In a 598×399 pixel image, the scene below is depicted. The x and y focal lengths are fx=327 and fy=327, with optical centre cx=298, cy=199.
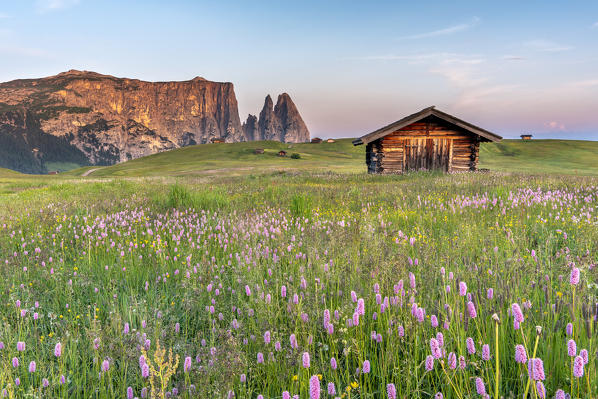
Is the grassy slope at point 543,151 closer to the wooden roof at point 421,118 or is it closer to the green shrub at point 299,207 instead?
the wooden roof at point 421,118

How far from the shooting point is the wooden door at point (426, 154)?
2583cm

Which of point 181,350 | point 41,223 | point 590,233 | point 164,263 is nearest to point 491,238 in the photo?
point 590,233

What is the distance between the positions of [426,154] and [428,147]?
0.57 metres

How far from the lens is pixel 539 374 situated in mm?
1122

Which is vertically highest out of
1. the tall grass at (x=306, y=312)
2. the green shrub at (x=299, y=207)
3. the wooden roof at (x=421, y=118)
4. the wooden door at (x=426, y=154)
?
the wooden roof at (x=421, y=118)

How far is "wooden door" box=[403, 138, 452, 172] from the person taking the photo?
25.8 m

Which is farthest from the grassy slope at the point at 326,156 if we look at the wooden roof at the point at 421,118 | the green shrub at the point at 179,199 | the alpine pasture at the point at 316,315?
the alpine pasture at the point at 316,315

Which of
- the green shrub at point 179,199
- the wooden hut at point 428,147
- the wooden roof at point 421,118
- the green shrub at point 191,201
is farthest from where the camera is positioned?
the wooden hut at point 428,147

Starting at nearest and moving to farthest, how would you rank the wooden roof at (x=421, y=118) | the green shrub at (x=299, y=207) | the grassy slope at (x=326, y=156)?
the green shrub at (x=299, y=207) → the wooden roof at (x=421, y=118) → the grassy slope at (x=326, y=156)

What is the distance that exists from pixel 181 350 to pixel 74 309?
5.58 ft

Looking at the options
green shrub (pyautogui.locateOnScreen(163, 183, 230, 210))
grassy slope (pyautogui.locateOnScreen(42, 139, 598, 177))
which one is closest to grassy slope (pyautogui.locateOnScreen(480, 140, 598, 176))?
grassy slope (pyautogui.locateOnScreen(42, 139, 598, 177))

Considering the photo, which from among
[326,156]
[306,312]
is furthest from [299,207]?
[326,156]

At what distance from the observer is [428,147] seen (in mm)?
26016

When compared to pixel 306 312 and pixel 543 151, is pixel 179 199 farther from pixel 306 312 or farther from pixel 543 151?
pixel 543 151
